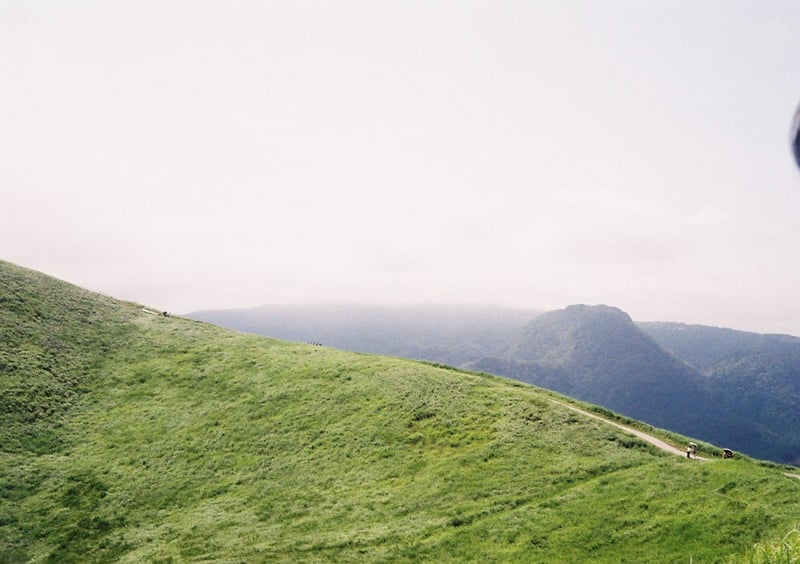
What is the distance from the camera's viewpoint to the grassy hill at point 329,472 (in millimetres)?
26375

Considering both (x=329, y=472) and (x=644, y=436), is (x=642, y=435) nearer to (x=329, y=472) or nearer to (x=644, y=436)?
(x=644, y=436)

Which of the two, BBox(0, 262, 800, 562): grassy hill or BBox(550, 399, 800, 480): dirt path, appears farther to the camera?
BBox(550, 399, 800, 480): dirt path

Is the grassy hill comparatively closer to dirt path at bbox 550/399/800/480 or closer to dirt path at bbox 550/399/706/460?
dirt path at bbox 550/399/800/480

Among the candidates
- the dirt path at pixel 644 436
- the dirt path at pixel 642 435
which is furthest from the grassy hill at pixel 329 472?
the dirt path at pixel 642 435

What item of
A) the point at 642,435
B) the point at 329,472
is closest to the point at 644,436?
the point at 642,435

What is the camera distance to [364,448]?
128 ft

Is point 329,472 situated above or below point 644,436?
below

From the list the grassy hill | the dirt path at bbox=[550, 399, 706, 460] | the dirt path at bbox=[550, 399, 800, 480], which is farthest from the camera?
the dirt path at bbox=[550, 399, 706, 460]

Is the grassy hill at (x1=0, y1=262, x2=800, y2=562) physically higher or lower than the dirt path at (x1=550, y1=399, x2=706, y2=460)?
lower

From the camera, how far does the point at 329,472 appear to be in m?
36.4

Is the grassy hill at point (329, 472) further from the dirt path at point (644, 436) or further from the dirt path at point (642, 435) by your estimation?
the dirt path at point (642, 435)

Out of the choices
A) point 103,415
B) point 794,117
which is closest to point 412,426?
point 103,415

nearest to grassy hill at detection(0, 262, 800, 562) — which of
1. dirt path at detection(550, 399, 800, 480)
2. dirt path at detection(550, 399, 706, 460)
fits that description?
dirt path at detection(550, 399, 800, 480)

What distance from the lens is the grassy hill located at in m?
26.4
